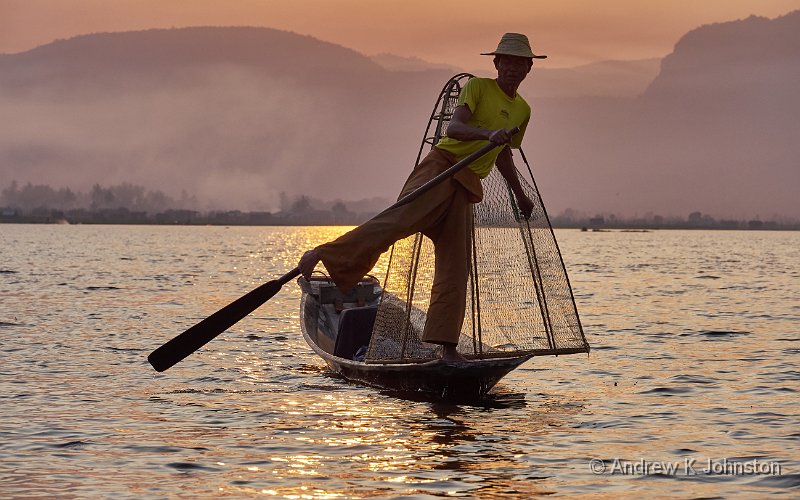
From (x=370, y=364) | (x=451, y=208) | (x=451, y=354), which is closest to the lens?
(x=451, y=208)

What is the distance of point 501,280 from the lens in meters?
16.0

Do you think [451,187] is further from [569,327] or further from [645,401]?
[645,401]

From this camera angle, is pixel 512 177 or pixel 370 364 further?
pixel 370 364

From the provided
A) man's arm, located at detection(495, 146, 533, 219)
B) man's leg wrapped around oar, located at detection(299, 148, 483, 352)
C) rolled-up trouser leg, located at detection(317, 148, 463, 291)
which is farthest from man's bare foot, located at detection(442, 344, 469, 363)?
man's arm, located at detection(495, 146, 533, 219)

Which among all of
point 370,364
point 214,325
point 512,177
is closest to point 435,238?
point 512,177

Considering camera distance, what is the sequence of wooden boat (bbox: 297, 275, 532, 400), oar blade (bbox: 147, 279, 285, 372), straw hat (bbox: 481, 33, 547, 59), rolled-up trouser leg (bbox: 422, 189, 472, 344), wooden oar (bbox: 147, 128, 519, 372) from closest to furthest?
straw hat (bbox: 481, 33, 547, 59) < rolled-up trouser leg (bbox: 422, 189, 472, 344) < wooden boat (bbox: 297, 275, 532, 400) < wooden oar (bbox: 147, 128, 519, 372) < oar blade (bbox: 147, 279, 285, 372)

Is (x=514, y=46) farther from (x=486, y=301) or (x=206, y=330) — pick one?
(x=206, y=330)

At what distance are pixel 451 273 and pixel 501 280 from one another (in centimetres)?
176

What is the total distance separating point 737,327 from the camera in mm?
29328

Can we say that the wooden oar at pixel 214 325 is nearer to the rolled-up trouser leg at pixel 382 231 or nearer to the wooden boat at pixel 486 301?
the rolled-up trouser leg at pixel 382 231

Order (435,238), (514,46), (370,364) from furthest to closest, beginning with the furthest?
(370,364)
(435,238)
(514,46)

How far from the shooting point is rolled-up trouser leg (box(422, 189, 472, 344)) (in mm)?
14383

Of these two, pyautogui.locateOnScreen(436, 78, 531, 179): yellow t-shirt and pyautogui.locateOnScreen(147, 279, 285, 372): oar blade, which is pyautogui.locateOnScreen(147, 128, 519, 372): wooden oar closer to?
pyautogui.locateOnScreen(147, 279, 285, 372): oar blade

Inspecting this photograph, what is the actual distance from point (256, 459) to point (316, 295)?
9.97 metres
